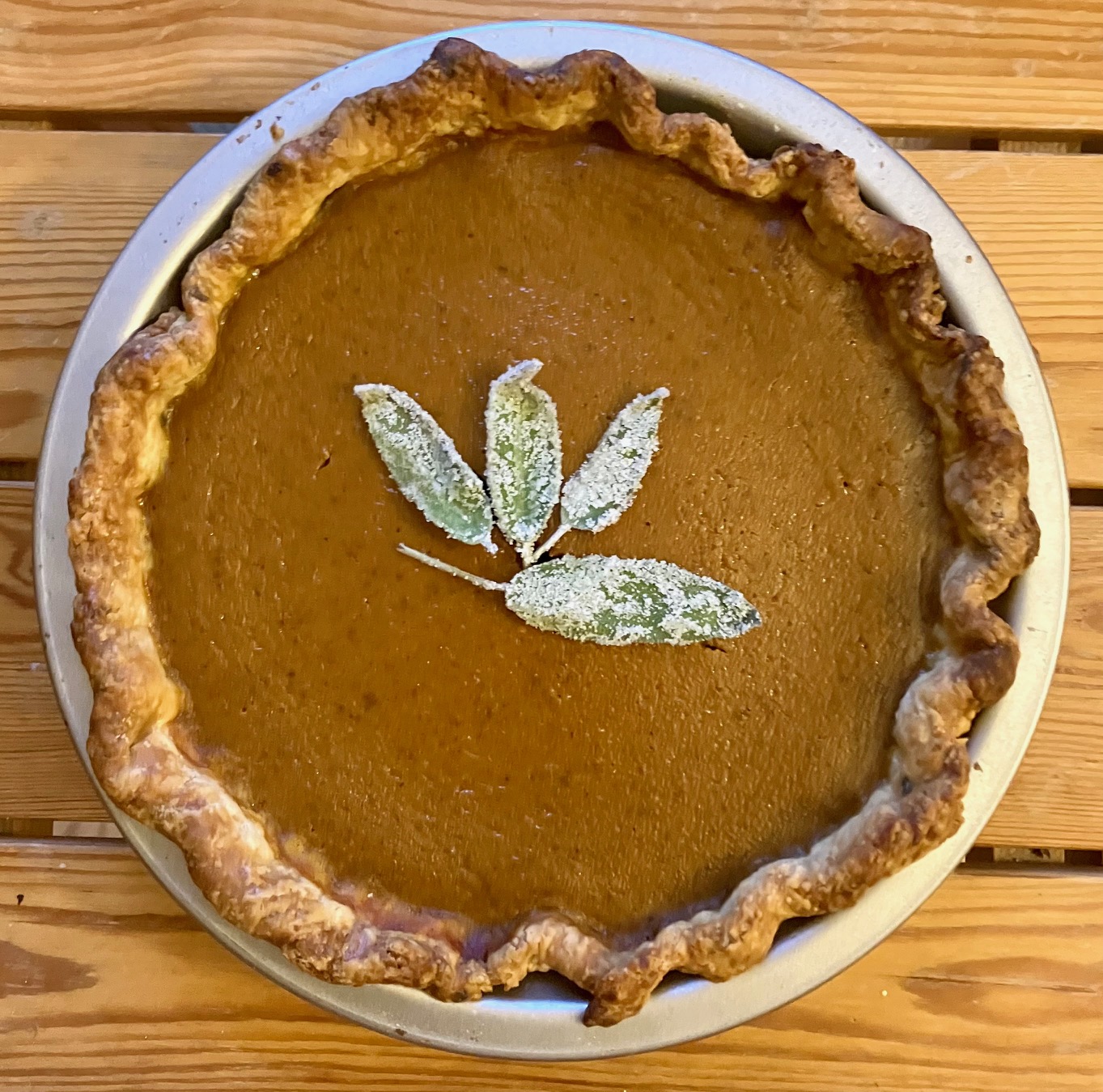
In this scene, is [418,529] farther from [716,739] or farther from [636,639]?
[716,739]

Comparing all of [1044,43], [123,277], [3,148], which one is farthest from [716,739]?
[3,148]

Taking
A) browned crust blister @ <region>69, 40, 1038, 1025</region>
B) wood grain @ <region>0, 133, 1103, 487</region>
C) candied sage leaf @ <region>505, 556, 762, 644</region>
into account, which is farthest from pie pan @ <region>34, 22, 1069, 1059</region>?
candied sage leaf @ <region>505, 556, 762, 644</region>

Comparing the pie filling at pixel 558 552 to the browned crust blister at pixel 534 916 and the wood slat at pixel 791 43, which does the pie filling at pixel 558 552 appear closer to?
the browned crust blister at pixel 534 916

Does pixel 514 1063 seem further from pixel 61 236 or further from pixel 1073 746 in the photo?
pixel 61 236

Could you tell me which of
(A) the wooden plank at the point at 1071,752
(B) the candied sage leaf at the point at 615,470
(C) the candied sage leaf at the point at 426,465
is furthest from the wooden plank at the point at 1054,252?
(C) the candied sage leaf at the point at 426,465

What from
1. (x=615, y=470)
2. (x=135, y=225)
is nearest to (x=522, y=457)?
(x=615, y=470)

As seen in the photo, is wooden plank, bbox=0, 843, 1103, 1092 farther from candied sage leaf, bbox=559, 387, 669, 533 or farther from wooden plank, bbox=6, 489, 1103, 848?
candied sage leaf, bbox=559, 387, 669, 533
